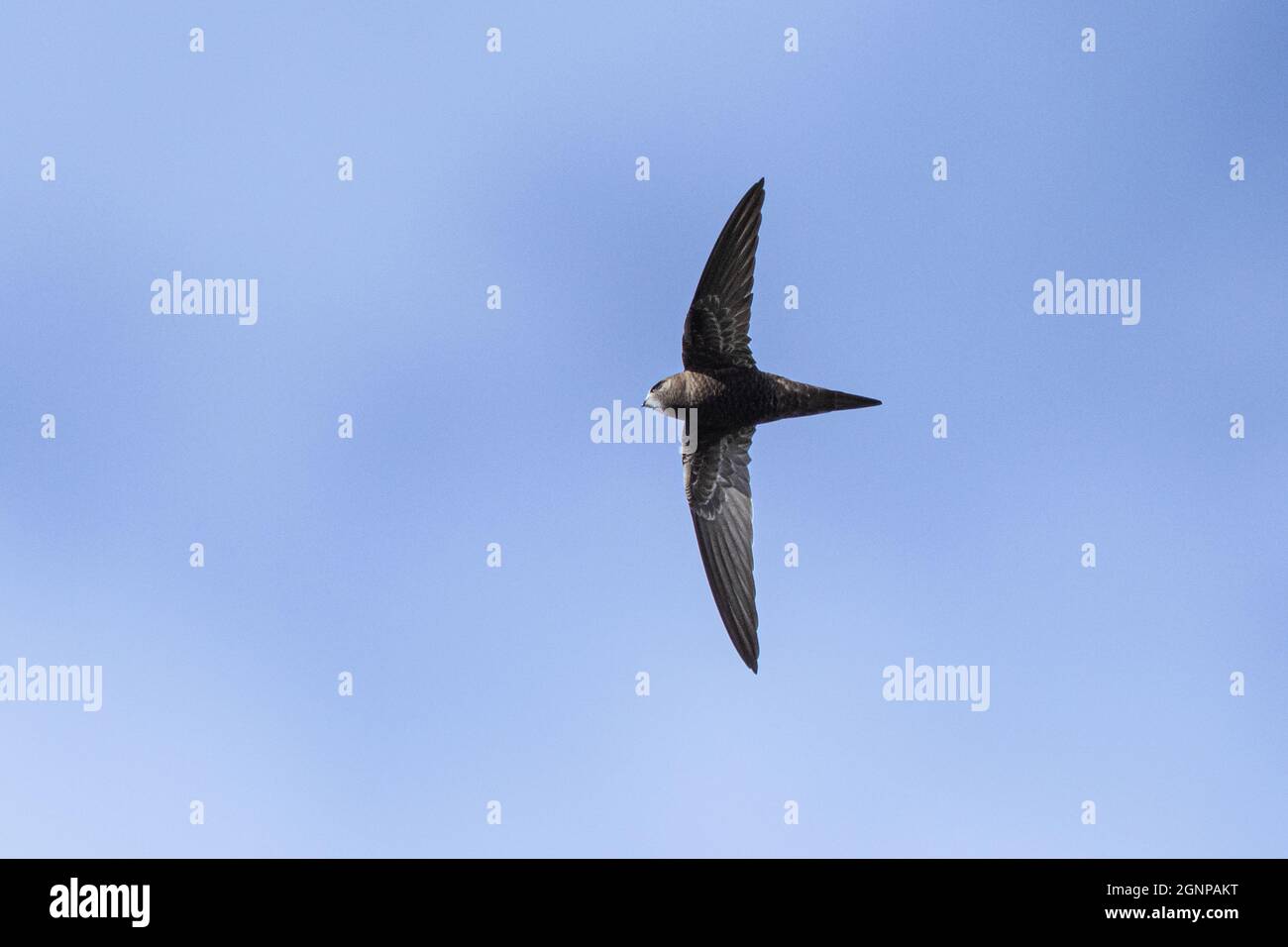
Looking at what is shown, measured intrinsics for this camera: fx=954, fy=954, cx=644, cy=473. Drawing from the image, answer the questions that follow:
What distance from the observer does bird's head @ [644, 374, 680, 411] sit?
10.1 meters

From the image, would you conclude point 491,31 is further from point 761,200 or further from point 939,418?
point 939,418

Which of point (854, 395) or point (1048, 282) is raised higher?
point (1048, 282)

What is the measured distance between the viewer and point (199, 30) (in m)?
11.0

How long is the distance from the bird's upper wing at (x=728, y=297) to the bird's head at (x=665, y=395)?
337mm

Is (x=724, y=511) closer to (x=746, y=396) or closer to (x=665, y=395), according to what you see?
(x=746, y=396)

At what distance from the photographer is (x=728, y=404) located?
1018cm

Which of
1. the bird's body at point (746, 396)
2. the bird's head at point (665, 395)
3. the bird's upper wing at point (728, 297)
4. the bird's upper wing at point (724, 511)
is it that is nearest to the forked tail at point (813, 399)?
the bird's body at point (746, 396)

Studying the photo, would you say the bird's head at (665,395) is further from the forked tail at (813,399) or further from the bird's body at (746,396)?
A: the forked tail at (813,399)

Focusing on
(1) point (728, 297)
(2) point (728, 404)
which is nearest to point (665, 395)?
(2) point (728, 404)

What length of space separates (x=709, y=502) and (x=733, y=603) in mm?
1164

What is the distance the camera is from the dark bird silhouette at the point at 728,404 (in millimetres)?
9828

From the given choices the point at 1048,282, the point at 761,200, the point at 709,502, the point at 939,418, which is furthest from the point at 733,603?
the point at 1048,282
